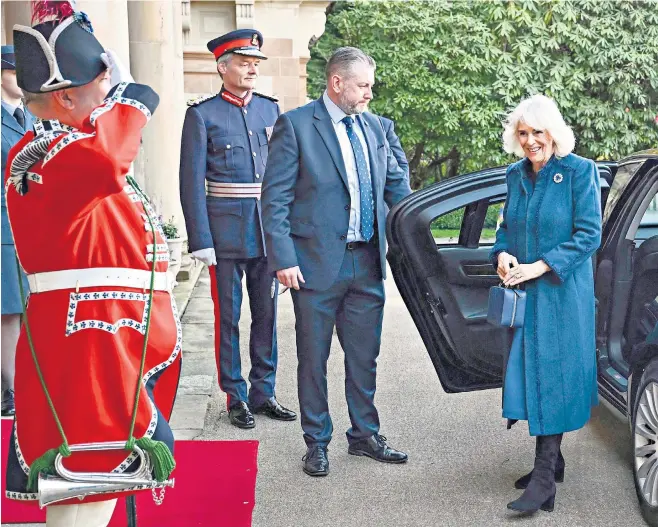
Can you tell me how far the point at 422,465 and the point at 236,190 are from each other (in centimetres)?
186

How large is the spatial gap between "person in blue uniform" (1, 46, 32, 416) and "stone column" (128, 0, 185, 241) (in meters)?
4.58

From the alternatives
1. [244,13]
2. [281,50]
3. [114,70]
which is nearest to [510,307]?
[114,70]

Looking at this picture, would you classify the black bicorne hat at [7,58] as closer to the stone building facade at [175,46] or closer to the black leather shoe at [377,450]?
the stone building facade at [175,46]

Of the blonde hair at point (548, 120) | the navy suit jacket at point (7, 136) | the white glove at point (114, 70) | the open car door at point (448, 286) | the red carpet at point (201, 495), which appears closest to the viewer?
the white glove at point (114, 70)

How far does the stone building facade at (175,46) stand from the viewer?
7.41 metres

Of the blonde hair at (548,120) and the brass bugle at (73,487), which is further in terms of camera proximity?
the blonde hair at (548,120)

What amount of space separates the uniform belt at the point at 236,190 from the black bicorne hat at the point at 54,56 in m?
2.88

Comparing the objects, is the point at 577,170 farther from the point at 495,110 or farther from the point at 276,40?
the point at 495,110

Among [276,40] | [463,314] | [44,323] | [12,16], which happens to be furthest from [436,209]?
[276,40]

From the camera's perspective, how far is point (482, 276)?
5438mm

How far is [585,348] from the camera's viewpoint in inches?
178

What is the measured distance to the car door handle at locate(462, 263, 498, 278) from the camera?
5449mm

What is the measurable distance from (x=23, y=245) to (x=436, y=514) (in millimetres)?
2240

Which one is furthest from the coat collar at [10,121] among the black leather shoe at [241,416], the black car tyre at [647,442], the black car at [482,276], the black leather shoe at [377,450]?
the black car tyre at [647,442]
